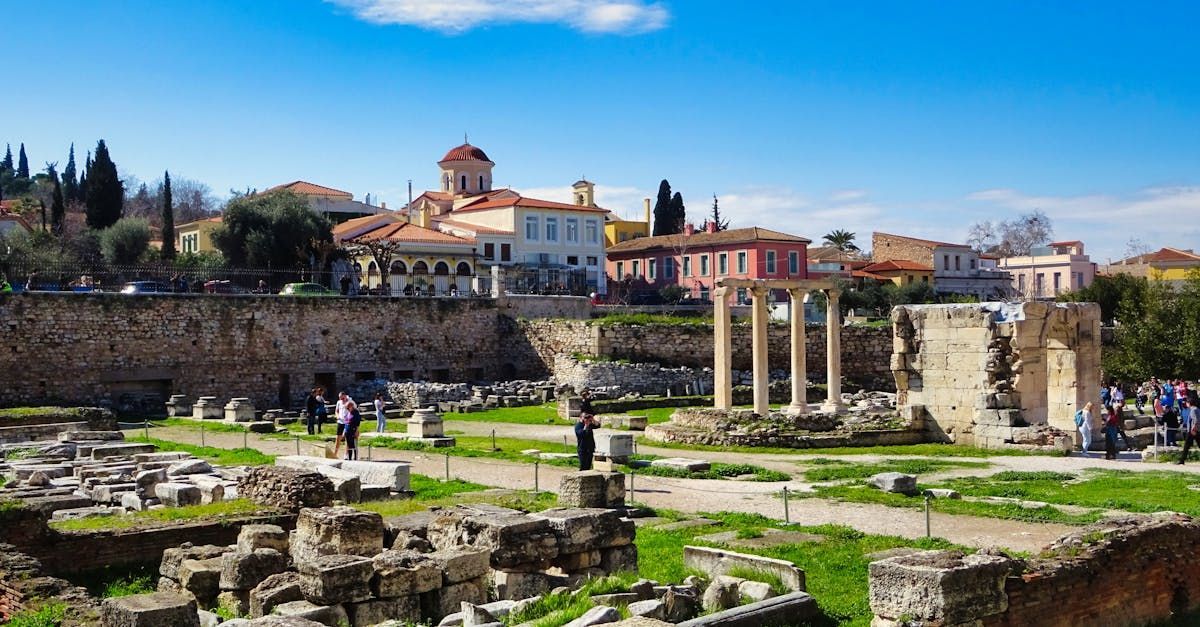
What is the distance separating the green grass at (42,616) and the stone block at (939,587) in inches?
280

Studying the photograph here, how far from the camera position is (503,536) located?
12.2 m

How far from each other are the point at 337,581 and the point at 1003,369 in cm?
2013

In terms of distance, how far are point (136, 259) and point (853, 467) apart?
5255 centimetres

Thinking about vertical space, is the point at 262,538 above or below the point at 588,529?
below

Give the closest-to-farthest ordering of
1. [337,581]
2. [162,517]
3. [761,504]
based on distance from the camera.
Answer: [337,581] → [162,517] → [761,504]

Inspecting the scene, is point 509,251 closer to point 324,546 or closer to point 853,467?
point 853,467

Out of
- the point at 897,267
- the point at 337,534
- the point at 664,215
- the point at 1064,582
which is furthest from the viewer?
the point at 664,215

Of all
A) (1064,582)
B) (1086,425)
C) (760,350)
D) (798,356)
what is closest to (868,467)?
(1086,425)

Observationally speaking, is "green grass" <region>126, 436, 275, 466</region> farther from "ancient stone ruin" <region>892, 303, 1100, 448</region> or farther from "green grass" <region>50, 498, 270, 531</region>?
"ancient stone ruin" <region>892, 303, 1100, 448</region>

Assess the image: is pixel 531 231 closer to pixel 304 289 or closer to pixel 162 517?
pixel 304 289

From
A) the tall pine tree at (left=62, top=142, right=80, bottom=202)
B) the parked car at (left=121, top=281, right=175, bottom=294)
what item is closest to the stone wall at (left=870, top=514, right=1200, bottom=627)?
the parked car at (left=121, top=281, right=175, bottom=294)

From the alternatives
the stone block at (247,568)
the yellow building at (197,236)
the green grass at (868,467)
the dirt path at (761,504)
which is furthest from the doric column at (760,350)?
the yellow building at (197,236)

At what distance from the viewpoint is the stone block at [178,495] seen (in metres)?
17.7

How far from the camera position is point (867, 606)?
11.5 meters
